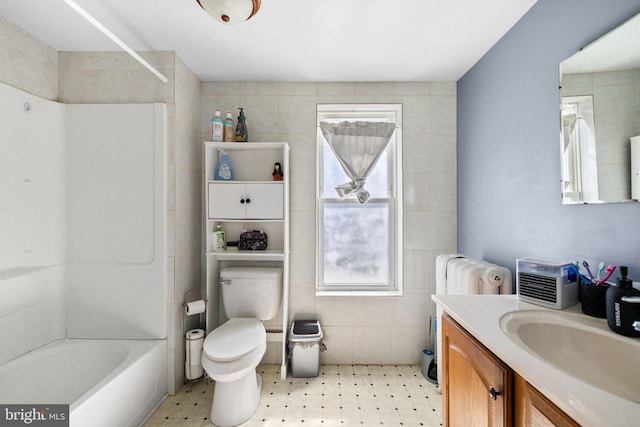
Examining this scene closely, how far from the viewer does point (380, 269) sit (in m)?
2.38

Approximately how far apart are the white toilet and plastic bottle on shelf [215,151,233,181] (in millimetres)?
690

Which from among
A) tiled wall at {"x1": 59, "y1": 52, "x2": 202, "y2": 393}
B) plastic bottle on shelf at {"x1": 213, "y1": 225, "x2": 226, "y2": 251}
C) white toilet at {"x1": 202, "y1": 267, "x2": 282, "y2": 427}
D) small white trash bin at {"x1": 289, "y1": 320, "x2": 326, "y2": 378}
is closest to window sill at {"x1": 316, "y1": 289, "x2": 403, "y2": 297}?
small white trash bin at {"x1": 289, "y1": 320, "x2": 326, "y2": 378}

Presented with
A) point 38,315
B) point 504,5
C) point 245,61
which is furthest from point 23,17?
point 504,5

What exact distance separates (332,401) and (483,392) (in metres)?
1.22

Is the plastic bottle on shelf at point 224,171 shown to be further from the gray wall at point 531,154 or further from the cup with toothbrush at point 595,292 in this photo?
the cup with toothbrush at point 595,292

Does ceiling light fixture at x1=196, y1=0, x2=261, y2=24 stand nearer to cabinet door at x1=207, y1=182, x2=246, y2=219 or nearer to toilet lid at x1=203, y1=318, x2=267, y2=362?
cabinet door at x1=207, y1=182, x2=246, y2=219

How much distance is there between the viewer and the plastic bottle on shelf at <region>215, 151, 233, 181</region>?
2.12 meters

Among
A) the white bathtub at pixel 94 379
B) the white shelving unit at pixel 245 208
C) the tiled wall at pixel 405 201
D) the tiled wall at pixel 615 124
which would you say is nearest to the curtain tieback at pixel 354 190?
the tiled wall at pixel 405 201

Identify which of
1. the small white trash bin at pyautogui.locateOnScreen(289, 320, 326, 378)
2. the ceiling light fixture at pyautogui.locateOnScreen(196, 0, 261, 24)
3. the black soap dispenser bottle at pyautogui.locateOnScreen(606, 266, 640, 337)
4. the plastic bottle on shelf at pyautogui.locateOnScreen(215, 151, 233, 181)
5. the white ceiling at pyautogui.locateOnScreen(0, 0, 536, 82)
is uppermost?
the white ceiling at pyautogui.locateOnScreen(0, 0, 536, 82)

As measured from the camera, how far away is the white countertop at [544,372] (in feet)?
1.77

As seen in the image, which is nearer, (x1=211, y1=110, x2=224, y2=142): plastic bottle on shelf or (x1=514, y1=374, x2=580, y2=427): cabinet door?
(x1=514, y1=374, x2=580, y2=427): cabinet door

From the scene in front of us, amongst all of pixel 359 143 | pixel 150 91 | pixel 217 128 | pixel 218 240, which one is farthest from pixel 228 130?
pixel 359 143

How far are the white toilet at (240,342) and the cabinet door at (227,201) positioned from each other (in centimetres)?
42

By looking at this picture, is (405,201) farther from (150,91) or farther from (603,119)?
(150,91)
